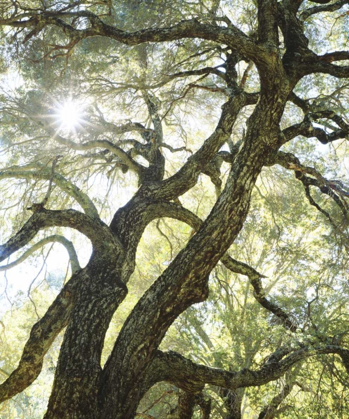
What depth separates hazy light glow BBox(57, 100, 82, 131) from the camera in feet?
19.9

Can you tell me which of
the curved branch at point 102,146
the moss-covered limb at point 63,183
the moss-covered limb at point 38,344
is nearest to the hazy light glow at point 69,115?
the curved branch at point 102,146

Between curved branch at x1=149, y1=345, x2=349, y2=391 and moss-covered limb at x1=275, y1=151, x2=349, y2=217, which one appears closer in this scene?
curved branch at x1=149, y1=345, x2=349, y2=391

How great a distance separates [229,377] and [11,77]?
5.38m

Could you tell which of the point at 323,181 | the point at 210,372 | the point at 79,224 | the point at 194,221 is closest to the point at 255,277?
the point at 194,221

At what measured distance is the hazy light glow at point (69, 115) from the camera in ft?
19.9

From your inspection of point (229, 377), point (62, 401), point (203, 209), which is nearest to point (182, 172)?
point (229, 377)

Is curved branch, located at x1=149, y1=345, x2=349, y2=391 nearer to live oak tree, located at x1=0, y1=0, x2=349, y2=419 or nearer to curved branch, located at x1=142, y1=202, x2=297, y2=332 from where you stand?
live oak tree, located at x1=0, y1=0, x2=349, y2=419

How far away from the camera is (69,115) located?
6145 mm

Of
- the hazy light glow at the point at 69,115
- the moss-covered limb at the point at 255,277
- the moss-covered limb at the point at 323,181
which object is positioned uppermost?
the hazy light glow at the point at 69,115

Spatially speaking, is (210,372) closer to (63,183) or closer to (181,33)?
(63,183)

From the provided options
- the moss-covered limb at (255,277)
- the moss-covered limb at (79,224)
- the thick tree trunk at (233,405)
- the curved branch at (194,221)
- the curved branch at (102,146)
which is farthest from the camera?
the thick tree trunk at (233,405)

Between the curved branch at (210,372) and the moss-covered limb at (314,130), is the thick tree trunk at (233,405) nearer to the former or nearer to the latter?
the curved branch at (210,372)

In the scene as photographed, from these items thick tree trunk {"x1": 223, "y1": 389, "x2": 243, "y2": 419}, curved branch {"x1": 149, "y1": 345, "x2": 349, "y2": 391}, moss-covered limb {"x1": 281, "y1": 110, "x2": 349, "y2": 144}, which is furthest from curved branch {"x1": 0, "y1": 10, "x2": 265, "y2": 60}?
thick tree trunk {"x1": 223, "y1": 389, "x2": 243, "y2": 419}

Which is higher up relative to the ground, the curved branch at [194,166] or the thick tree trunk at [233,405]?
the curved branch at [194,166]
